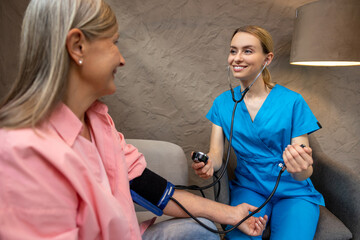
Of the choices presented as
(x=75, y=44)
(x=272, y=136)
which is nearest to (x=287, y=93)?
(x=272, y=136)

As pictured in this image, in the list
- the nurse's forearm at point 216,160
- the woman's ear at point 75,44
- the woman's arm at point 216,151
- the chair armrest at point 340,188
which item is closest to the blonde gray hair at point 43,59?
the woman's ear at point 75,44

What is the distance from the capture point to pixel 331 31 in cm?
135

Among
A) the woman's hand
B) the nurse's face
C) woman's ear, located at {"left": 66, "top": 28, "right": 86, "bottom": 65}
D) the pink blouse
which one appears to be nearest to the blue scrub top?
the nurse's face

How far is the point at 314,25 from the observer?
4.52ft

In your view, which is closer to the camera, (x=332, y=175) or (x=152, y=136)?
(x=332, y=175)

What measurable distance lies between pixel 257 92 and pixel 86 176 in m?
0.98

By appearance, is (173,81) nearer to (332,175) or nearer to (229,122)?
(229,122)

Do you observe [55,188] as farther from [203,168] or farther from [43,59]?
[203,168]

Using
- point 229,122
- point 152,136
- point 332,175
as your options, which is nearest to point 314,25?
point 229,122

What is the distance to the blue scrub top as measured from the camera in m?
1.32

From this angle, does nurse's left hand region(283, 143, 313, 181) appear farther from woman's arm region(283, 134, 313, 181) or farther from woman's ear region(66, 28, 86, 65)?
woman's ear region(66, 28, 86, 65)

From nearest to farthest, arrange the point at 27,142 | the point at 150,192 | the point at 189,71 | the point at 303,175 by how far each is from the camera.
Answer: the point at 27,142 < the point at 150,192 < the point at 303,175 < the point at 189,71

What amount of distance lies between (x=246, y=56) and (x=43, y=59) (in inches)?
35.9

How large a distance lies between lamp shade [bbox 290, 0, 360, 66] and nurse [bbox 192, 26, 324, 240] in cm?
21
